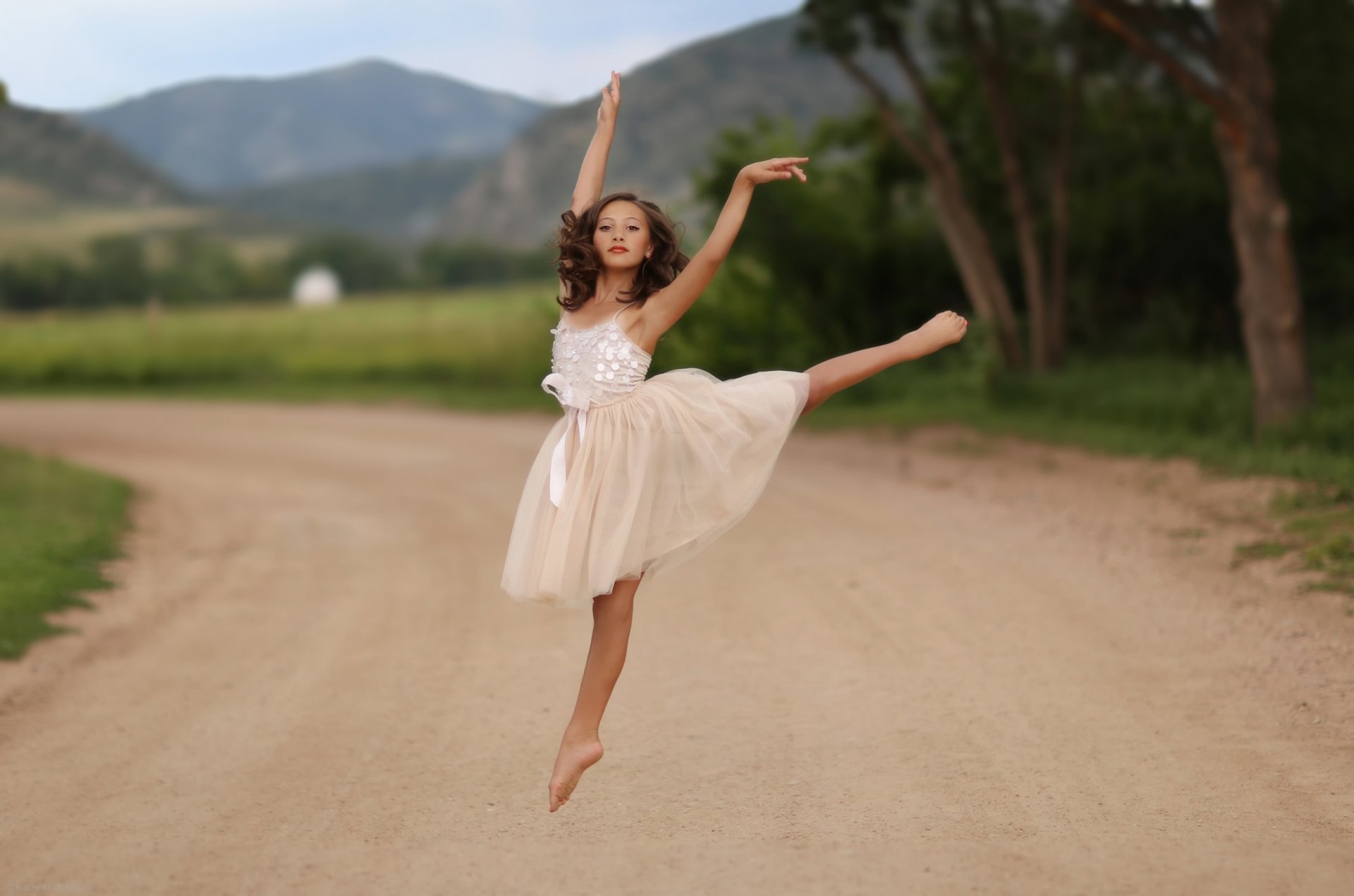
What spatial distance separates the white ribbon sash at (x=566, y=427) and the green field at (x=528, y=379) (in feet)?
16.1

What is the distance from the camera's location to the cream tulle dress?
14.9 ft

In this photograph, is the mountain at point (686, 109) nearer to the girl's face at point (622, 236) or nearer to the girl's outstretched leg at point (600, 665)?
the girl's face at point (622, 236)

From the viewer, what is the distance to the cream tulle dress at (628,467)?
454cm

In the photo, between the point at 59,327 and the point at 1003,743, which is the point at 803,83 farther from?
the point at 1003,743

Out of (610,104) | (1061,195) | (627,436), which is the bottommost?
(627,436)

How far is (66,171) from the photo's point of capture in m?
35.4

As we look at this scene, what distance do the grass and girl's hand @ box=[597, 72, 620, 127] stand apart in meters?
4.21

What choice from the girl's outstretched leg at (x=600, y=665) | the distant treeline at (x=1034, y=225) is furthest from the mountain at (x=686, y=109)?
the girl's outstretched leg at (x=600, y=665)

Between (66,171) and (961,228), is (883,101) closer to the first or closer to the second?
(961,228)

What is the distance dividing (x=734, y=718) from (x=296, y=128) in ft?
148

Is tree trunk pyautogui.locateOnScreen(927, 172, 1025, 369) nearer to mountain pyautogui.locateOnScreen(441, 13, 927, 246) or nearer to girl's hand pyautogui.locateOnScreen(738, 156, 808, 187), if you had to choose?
mountain pyautogui.locateOnScreen(441, 13, 927, 246)

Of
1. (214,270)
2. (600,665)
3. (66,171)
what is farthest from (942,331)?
(214,270)

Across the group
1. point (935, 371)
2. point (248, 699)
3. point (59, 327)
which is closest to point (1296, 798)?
point (248, 699)

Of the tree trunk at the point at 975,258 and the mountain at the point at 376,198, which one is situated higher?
the mountain at the point at 376,198
